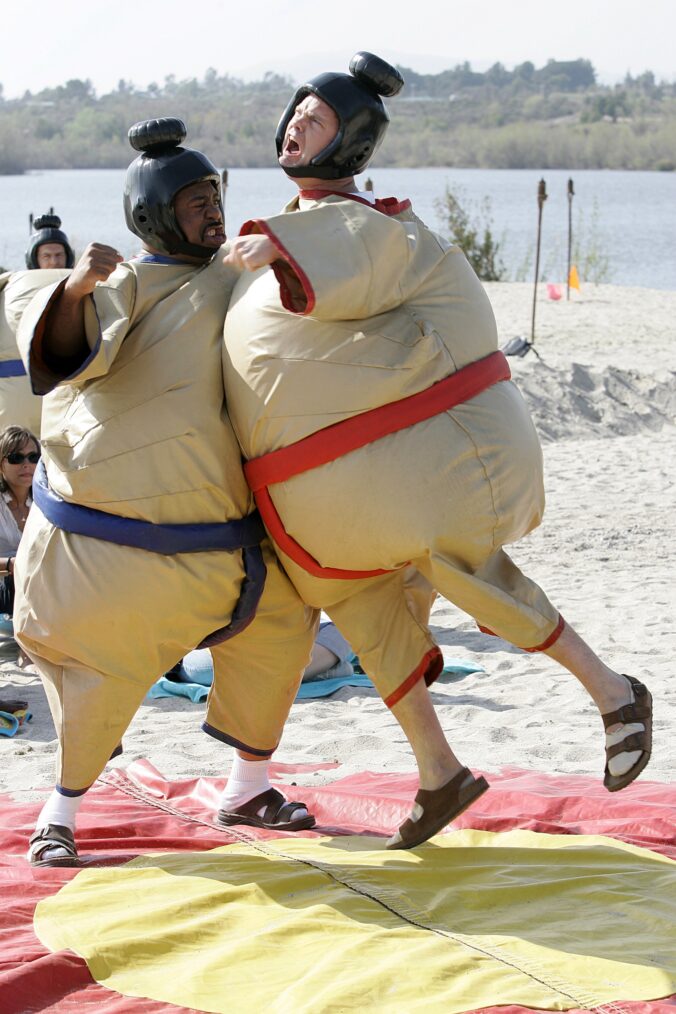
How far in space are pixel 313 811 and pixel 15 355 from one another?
10.3 feet

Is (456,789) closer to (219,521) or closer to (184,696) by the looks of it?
(219,521)

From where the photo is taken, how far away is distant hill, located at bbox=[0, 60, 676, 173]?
6581 centimetres

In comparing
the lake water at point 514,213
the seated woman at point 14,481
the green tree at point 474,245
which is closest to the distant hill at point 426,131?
the lake water at point 514,213

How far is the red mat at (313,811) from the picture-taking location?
3.71 m

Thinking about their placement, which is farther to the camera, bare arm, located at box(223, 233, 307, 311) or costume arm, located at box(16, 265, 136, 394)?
costume arm, located at box(16, 265, 136, 394)

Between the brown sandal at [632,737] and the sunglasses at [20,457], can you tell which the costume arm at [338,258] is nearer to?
the brown sandal at [632,737]

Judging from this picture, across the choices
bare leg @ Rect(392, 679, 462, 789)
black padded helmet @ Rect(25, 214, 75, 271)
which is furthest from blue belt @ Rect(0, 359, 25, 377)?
bare leg @ Rect(392, 679, 462, 789)

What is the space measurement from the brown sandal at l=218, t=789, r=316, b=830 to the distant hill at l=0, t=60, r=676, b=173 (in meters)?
50.1

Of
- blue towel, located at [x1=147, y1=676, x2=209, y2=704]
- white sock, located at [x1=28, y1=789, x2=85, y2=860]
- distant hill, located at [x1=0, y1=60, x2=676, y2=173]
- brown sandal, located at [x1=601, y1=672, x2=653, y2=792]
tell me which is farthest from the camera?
distant hill, located at [x1=0, y1=60, x2=676, y2=173]

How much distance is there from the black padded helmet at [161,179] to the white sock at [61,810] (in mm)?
1454

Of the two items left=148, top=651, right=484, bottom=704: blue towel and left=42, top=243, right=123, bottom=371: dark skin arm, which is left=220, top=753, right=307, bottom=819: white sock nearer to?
left=42, top=243, right=123, bottom=371: dark skin arm

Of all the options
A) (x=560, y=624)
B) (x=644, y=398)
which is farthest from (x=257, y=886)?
(x=644, y=398)

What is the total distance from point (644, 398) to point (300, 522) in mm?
9761

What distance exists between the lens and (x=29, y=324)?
329cm
